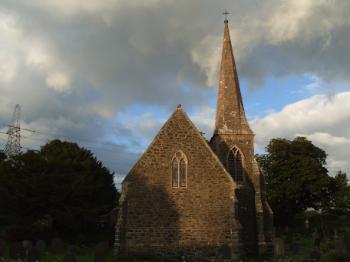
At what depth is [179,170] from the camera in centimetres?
2330

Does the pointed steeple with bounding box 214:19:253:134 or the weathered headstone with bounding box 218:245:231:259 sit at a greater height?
the pointed steeple with bounding box 214:19:253:134

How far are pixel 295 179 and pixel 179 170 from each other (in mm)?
30336

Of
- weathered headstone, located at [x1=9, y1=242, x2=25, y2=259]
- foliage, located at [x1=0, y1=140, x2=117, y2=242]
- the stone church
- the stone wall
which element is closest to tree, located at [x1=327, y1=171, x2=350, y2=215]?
the stone church

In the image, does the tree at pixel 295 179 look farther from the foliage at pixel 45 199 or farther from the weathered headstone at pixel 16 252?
the weathered headstone at pixel 16 252

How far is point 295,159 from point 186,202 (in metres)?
31.3

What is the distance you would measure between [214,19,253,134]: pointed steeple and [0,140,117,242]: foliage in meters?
12.9

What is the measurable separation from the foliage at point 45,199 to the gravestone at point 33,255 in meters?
11.8

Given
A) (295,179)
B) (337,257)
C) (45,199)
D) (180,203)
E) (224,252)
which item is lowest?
(224,252)

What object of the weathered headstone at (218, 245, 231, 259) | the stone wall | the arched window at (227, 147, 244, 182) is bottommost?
the weathered headstone at (218, 245, 231, 259)

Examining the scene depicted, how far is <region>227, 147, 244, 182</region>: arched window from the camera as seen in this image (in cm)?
2755

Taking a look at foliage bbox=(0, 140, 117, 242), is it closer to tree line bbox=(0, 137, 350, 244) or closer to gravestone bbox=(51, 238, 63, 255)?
tree line bbox=(0, 137, 350, 244)

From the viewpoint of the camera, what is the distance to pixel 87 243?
31781 millimetres

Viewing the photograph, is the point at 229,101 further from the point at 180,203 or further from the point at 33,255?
the point at 33,255

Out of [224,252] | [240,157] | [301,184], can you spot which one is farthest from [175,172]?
[301,184]
